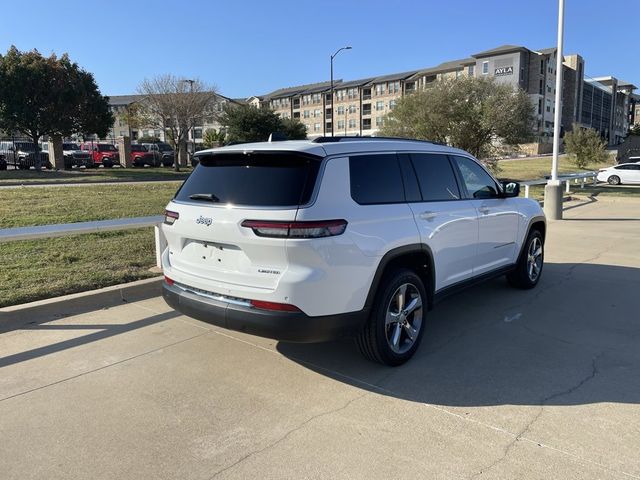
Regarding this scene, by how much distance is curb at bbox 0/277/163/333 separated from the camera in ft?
16.9

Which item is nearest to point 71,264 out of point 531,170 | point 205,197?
point 205,197

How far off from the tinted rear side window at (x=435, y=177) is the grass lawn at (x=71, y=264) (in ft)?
12.7

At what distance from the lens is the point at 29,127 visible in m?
31.6

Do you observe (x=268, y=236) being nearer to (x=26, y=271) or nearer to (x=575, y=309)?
(x=575, y=309)

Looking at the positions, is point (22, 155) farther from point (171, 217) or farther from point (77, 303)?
point (171, 217)

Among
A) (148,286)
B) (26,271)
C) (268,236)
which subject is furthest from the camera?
(26,271)

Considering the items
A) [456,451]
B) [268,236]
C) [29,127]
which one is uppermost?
[29,127]

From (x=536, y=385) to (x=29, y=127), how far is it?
115 feet

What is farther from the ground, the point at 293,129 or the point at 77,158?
the point at 293,129

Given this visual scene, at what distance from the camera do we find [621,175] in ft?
101

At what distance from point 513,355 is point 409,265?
47.9 inches

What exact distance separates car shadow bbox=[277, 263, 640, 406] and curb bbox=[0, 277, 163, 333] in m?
2.38

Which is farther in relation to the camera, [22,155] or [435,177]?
[22,155]

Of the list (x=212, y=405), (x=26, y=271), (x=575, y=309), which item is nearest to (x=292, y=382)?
(x=212, y=405)
